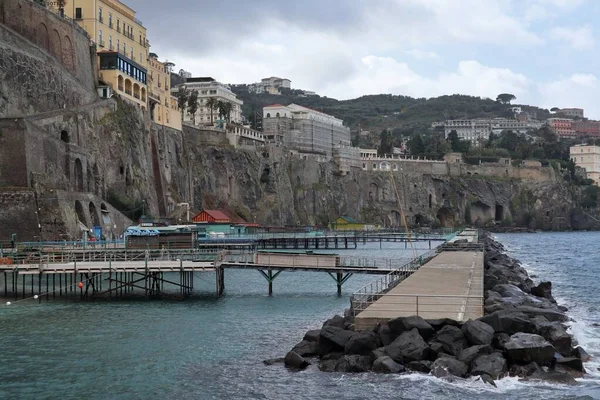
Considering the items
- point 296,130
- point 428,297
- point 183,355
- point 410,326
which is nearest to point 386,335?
point 410,326

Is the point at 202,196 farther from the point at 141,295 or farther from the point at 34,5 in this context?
the point at 141,295

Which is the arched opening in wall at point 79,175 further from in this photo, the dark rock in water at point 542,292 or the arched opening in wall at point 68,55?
the dark rock in water at point 542,292

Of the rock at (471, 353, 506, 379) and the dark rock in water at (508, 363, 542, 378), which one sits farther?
the dark rock in water at (508, 363, 542, 378)

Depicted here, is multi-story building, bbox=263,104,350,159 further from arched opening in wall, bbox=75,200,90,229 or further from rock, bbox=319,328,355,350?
rock, bbox=319,328,355,350

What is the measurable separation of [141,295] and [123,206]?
42110 millimetres

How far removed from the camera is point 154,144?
11181 centimetres

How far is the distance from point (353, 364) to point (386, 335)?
5.71 ft

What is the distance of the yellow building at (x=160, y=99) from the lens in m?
120

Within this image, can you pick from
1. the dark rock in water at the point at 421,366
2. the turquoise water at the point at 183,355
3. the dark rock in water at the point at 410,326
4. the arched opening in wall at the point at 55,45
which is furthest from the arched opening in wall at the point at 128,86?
the dark rock in water at the point at 421,366

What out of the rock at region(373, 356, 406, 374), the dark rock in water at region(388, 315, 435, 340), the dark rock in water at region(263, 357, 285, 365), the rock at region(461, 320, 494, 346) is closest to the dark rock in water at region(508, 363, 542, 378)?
the rock at region(461, 320, 494, 346)

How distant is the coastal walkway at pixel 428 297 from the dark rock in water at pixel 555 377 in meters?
4.08

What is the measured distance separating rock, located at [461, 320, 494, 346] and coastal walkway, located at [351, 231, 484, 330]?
1.82 metres

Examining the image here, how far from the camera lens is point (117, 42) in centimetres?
11288

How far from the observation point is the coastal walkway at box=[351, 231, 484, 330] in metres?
30.2
